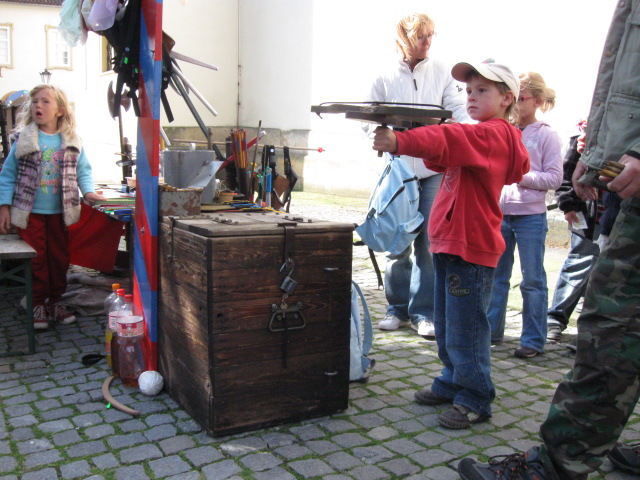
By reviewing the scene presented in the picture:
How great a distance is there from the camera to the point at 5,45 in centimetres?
3769

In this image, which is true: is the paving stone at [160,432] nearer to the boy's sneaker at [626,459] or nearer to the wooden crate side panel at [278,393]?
the wooden crate side panel at [278,393]

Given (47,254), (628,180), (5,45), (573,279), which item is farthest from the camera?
(5,45)

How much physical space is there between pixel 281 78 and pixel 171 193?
1331 cm

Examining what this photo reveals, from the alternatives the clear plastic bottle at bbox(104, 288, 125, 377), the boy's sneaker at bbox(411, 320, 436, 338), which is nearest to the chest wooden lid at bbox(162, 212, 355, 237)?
the clear plastic bottle at bbox(104, 288, 125, 377)

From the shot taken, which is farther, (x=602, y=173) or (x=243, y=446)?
(x=243, y=446)

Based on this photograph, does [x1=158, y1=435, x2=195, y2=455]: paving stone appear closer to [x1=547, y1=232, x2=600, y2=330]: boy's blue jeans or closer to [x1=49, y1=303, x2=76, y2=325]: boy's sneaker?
[x1=49, y1=303, x2=76, y2=325]: boy's sneaker

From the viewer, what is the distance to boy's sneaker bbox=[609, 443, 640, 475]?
271 cm

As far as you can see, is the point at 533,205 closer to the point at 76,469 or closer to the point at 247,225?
the point at 247,225

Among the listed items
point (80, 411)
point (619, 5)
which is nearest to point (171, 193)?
point (80, 411)

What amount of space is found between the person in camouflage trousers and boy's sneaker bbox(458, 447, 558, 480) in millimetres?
59

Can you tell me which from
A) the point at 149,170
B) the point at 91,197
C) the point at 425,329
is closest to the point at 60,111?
the point at 91,197

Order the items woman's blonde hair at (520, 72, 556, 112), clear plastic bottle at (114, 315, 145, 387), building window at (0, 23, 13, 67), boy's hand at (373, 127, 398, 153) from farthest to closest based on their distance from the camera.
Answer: building window at (0, 23, 13, 67) → woman's blonde hair at (520, 72, 556, 112) → clear plastic bottle at (114, 315, 145, 387) → boy's hand at (373, 127, 398, 153)

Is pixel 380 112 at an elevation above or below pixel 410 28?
below

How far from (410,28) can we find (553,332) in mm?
2200
